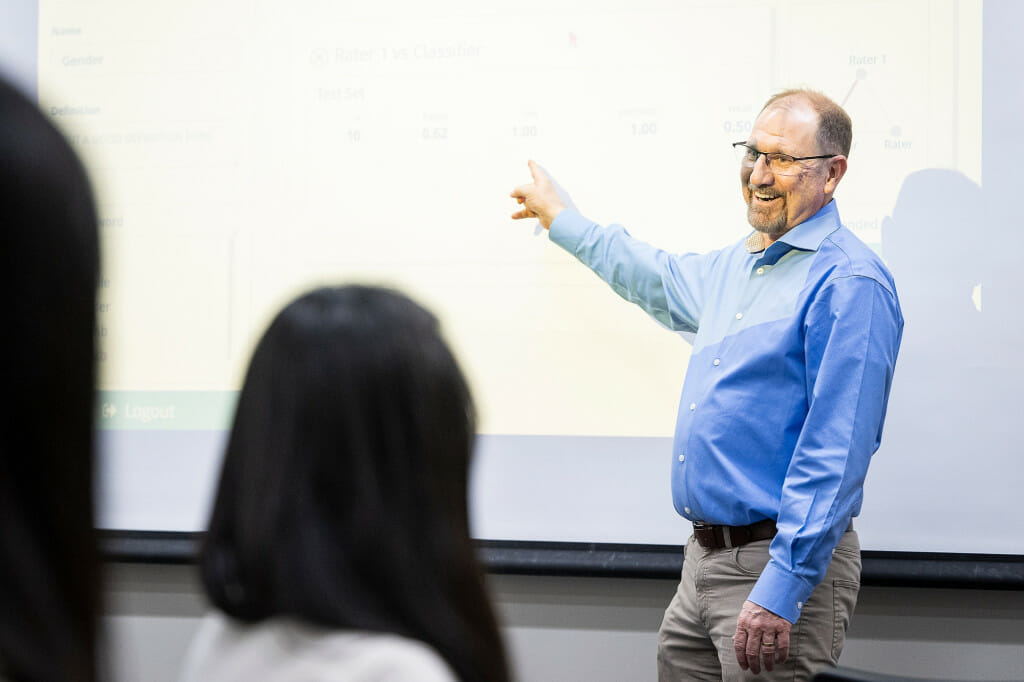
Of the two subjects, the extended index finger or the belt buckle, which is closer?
the belt buckle

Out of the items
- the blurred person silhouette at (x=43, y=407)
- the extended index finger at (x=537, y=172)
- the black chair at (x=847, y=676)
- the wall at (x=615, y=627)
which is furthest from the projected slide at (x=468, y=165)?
the blurred person silhouette at (x=43, y=407)

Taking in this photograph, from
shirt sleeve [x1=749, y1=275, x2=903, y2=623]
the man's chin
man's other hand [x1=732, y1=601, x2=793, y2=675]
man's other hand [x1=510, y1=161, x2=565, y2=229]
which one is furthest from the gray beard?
man's other hand [x1=732, y1=601, x2=793, y2=675]

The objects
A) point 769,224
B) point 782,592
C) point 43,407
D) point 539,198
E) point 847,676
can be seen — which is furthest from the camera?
point 539,198

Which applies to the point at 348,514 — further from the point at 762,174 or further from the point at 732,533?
the point at 762,174

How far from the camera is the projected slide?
2.14 m

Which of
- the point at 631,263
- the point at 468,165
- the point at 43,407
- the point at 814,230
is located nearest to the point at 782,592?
the point at 814,230

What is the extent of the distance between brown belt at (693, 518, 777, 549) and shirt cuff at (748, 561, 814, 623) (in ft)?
0.45

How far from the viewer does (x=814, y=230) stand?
71.7 inches

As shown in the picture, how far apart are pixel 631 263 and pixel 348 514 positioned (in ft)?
4.76

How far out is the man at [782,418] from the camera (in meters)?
1.67

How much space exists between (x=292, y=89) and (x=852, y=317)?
4.79 feet

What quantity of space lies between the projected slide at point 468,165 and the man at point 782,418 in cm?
31

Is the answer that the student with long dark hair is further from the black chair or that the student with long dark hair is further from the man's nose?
the man's nose

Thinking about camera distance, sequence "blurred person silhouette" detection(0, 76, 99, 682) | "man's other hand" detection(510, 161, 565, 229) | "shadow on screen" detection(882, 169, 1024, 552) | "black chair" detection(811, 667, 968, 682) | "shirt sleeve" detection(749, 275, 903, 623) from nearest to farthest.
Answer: "blurred person silhouette" detection(0, 76, 99, 682) → "black chair" detection(811, 667, 968, 682) → "shirt sleeve" detection(749, 275, 903, 623) → "shadow on screen" detection(882, 169, 1024, 552) → "man's other hand" detection(510, 161, 565, 229)
